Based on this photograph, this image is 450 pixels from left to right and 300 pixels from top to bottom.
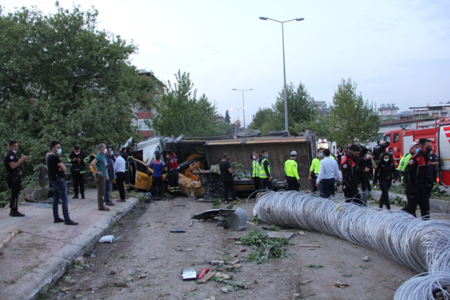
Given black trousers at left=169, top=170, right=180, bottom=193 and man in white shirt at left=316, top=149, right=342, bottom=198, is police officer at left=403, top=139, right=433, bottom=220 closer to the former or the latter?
man in white shirt at left=316, top=149, right=342, bottom=198

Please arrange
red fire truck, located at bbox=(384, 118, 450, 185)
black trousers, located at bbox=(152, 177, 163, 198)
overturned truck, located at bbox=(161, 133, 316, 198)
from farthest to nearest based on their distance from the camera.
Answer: red fire truck, located at bbox=(384, 118, 450, 185), black trousers, located at bbox=(152, 177, 163, 198), overturned truck, located at bbox=(161, 133, 316, 198)

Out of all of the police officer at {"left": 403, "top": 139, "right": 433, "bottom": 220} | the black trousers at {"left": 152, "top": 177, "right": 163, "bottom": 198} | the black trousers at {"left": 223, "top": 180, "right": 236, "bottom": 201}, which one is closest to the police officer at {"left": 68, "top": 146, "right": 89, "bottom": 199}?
the black trousers at {"left": 152, "top": 177, "right": 163, "bottom": 198}

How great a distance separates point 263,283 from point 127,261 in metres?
2.21

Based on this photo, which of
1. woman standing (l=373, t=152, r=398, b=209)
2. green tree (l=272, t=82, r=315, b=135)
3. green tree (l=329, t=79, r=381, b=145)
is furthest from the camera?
green tree (l=272, t=82, r=315, b=135)

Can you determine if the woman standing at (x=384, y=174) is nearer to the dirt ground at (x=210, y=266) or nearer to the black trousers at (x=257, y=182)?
the dirt ground at (x=210, y=266)

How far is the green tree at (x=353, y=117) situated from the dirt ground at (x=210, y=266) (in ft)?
95.9

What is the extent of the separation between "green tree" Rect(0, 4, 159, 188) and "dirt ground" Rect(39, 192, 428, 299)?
11223 millimetres

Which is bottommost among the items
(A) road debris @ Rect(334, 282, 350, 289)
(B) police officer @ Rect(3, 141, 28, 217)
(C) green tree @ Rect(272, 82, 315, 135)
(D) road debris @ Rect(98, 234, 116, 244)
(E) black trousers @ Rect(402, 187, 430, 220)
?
(D) road debris @ Rect(98, 234, 116, 244)

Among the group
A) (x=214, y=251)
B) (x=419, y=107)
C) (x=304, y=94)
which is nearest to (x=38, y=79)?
(x=214, y=251)

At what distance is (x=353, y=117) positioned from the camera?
34312mm

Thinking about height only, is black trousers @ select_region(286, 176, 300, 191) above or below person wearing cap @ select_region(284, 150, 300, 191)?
below

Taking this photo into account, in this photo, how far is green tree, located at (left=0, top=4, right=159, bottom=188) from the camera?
56.1 feet

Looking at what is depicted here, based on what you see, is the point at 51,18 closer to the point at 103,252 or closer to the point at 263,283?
the point at 103,252

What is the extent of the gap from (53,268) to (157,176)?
8.15 meters
